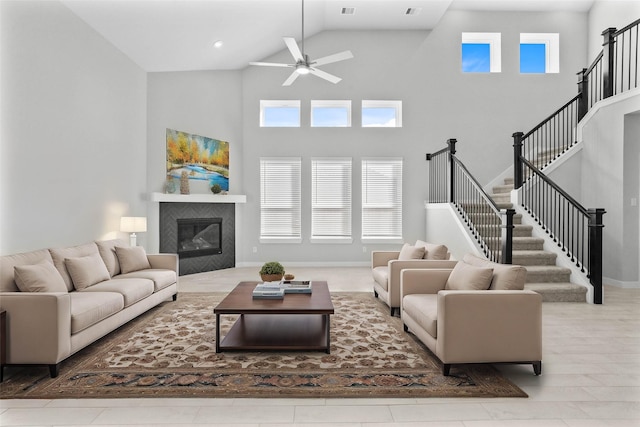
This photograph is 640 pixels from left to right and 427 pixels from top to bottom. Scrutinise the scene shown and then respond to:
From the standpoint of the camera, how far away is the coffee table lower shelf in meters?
3.52

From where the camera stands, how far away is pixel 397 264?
4871mm

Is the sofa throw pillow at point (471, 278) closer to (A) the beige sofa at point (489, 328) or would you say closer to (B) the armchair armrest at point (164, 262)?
(A) the beige sofa at point (489, 328)

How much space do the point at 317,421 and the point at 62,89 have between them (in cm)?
499

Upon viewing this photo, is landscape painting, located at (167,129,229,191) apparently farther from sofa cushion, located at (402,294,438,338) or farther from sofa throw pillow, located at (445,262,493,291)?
sofa throw pillow, located at (445,262,493,291)

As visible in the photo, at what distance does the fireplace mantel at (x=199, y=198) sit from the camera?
7.41 metres

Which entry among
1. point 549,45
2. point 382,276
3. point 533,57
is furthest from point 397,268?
point 549,45

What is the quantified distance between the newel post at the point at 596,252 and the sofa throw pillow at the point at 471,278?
2869 millimetres

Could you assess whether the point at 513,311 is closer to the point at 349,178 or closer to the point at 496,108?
the point at 349,178

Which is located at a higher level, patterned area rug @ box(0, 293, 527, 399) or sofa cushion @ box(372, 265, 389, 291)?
sofa cushion @ box(372, 265, 389, 291)

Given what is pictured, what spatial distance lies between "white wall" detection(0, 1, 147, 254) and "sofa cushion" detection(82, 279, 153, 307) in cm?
97

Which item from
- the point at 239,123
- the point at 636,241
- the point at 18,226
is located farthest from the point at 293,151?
the point at 636,241

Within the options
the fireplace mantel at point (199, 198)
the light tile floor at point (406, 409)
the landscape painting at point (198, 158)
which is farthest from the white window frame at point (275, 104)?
the light tile floor at point (406, 409)

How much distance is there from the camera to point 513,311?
3084 millimetres

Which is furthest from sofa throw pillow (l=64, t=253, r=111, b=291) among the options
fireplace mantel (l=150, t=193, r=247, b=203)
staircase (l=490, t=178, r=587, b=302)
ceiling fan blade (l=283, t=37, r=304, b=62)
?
staircase (l=490, t=178, r=587, b=302)
